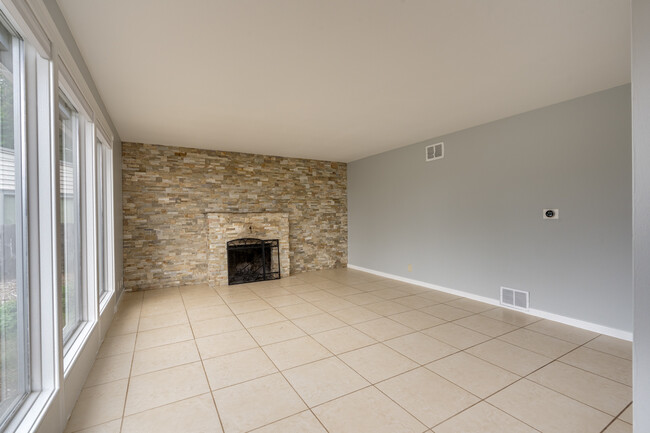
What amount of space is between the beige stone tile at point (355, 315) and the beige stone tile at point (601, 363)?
72.7 inches

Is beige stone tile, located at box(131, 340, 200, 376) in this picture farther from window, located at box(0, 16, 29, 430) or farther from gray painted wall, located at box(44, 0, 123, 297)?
gray painted wall, located at box(44, 0, 123, 297)

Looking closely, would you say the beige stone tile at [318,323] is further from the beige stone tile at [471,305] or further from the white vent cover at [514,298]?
the white vent cover at [514,298]

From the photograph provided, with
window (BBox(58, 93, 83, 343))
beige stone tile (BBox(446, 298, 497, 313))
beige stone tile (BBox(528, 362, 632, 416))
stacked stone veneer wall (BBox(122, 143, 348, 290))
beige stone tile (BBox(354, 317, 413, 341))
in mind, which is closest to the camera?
beige stone tile (BBox(528, 362, 632, 416))

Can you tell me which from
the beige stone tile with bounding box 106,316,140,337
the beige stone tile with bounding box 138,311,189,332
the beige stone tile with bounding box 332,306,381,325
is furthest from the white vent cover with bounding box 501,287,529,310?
the beige stone tile with bounding box 106,316,140,337

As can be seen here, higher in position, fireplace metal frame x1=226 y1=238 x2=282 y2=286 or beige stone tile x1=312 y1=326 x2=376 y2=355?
fireplace metal frame x1=226 y1=238 x2=282 y2=286

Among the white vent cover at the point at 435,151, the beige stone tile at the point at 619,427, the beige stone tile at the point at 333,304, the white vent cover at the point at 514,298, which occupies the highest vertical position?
the white vent cover at the point at 435,151

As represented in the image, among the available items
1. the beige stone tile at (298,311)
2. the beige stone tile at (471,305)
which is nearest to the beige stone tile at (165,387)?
the beige stone tile at (298,311)

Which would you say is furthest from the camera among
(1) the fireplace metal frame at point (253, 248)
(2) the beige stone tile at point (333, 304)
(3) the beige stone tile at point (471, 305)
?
(1) the fireplace metal frame at point (253, 248)

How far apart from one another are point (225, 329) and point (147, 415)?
138 cm

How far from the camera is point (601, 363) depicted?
2428mm

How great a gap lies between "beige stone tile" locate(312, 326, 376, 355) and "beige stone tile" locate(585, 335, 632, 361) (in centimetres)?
210

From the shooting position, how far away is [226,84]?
9.07 feet

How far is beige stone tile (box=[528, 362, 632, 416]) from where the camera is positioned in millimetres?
1931

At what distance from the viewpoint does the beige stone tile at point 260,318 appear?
3.40 meters
